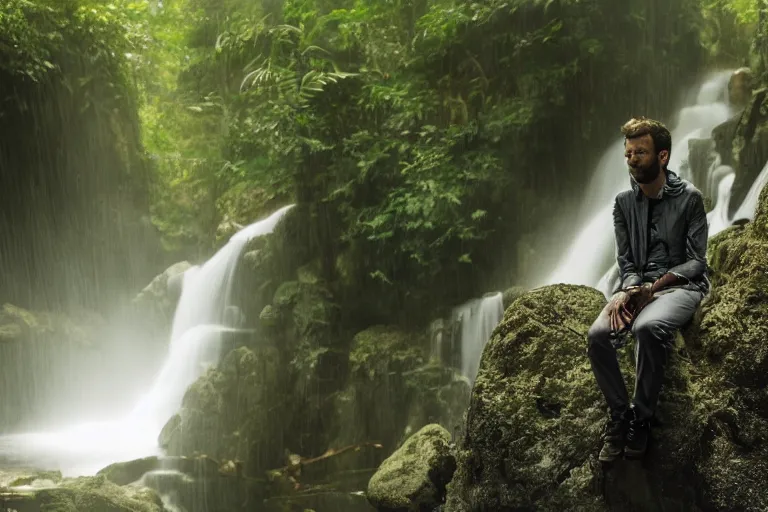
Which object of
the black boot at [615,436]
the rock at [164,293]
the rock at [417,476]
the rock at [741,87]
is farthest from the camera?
the rock at [164,293]

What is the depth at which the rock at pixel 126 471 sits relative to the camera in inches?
329

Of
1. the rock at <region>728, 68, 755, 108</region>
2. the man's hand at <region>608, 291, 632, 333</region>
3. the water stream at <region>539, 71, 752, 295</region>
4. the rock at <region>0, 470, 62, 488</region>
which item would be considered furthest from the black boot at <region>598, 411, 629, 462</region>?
the rock at <region>728, 68, 755, 108</region>

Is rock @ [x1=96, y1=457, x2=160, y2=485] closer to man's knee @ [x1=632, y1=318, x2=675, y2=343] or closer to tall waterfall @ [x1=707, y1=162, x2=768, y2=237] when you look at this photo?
tall waterfall @ [x1=707, y1=162, x2=768, y2=237]

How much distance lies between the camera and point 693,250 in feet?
10.1

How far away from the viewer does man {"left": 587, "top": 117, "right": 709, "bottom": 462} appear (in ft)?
9.52

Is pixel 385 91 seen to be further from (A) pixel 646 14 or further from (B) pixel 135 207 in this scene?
(B) pixel 135 207

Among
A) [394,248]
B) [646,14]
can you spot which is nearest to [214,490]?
[394,248]

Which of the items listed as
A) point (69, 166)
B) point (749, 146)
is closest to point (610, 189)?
point (749, 146)

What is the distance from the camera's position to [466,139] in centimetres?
952

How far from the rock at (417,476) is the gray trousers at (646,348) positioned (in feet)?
10.1

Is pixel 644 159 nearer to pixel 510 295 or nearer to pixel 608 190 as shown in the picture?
pixel 510 295

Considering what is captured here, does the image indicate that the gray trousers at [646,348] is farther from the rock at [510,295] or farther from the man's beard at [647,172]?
the rock at [510,295]

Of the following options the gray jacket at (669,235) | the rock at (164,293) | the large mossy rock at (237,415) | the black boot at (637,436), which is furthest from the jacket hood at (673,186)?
the rock at (164,293)

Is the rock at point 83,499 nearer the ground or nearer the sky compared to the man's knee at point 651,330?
nearer the ground
